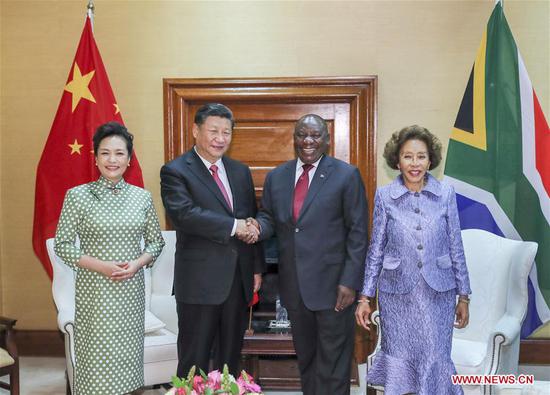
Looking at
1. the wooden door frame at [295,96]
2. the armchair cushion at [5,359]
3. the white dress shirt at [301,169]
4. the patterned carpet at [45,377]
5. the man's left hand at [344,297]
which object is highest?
the wooden door frame at [295,96]

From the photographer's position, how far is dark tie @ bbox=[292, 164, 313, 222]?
2.55 meters

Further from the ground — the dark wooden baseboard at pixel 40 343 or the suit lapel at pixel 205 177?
the suit lapel at pixel 205 177

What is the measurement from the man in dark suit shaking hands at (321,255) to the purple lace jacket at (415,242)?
103 mm

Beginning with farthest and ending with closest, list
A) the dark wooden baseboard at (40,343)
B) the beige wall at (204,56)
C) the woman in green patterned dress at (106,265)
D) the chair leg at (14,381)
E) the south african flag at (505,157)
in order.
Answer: the dark wooden baseboard at (40,343) < the beige wall at (204,56) < the south african flag at (505,157) < the chair leg at (14,381) < the woman in green patterned dress at (106,265)

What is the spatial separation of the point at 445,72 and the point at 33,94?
299cm

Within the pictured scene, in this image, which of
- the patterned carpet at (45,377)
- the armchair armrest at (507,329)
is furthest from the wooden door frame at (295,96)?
the patterned carpet at (45,377)

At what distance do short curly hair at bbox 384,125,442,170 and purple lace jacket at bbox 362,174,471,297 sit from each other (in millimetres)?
112

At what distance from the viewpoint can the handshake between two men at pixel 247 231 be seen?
8.28 ft

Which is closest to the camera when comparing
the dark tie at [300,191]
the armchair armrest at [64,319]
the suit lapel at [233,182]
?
the dark tie at [300,191]

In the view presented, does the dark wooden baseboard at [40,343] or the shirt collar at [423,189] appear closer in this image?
the shirt collar at [423,189]

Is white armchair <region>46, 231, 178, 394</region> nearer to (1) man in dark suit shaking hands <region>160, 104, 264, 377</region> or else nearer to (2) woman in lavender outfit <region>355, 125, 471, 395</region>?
(1) man in dark suit shaking hands <region>160, 104, 264, 377</region>

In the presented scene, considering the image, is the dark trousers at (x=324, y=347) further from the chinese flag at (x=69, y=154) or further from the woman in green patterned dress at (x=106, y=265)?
the chinese flag at (x=69, y=154)

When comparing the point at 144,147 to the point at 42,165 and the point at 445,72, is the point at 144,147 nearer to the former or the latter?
the point at 42,165

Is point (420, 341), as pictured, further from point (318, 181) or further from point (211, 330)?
point (211, 330)
